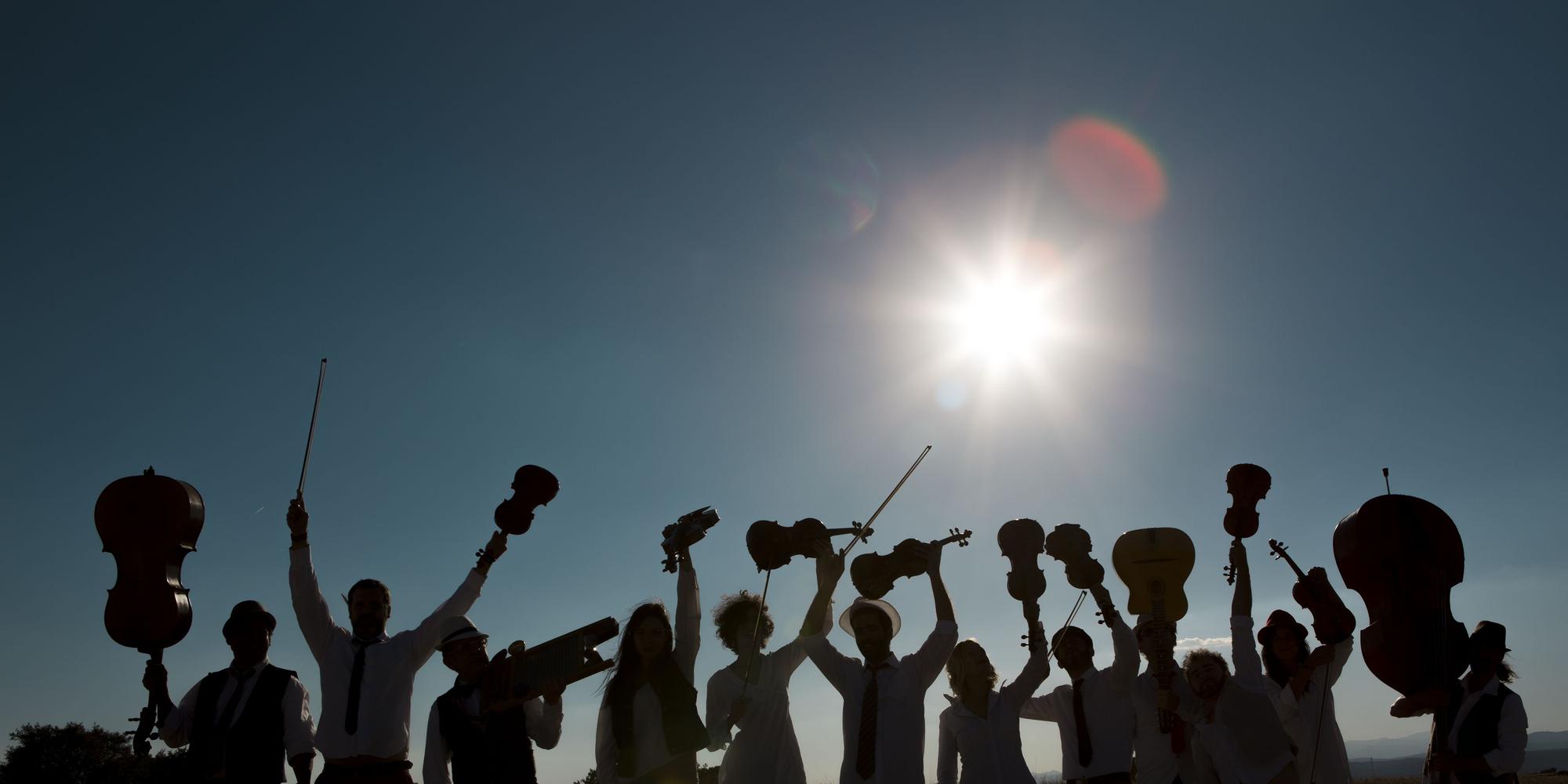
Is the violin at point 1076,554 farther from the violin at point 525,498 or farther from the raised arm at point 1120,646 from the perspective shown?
the violin at point 525,498

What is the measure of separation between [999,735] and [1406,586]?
2818 mm

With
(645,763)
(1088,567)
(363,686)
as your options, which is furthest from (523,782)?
(1088,567)

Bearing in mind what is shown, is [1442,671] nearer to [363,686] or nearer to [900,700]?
[900,700]

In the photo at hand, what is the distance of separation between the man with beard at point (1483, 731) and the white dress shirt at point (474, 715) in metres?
5.83

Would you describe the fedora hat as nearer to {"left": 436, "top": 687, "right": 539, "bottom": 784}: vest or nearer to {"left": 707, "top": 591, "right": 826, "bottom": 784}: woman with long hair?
{"left": 436, "top": 687, "right": 539, "bottom": 784}: vest

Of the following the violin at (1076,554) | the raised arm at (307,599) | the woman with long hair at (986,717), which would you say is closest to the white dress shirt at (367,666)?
the raised arm at (307,599)

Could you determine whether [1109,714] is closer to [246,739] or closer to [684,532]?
[684,532]

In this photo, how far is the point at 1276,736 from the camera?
22.2ft

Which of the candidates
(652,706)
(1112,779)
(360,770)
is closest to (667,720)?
(652,706)

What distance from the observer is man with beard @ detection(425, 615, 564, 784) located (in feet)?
20.7

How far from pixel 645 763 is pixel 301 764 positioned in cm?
258

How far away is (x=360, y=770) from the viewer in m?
6.47

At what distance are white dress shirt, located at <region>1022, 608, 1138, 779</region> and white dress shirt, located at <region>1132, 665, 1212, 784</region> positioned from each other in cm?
10

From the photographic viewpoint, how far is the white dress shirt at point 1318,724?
271 inches
